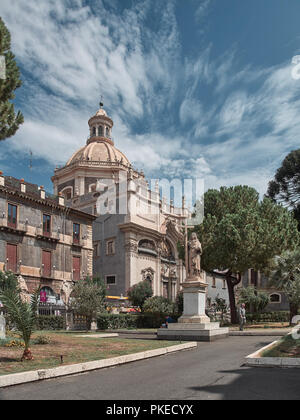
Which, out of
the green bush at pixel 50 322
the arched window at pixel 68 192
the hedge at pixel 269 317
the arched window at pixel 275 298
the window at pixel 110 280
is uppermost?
the arched window at pixel 68 192

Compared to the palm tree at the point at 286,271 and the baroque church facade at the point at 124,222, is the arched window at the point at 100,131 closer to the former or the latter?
the baroque church facade at the point at 124,222

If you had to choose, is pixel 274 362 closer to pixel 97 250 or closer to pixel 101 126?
pixel 97 250

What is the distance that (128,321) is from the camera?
3191 cm

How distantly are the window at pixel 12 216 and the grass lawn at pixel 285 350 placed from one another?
25.8 metres

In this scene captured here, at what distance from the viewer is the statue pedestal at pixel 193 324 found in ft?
63.4

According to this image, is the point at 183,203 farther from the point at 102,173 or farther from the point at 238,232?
the point at 238,232

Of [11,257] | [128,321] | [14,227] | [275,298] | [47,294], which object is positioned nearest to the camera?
[128,321]

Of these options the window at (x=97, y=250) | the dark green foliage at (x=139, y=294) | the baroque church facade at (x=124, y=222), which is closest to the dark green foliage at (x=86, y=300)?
the dark green foliage at (x=139, y=294)

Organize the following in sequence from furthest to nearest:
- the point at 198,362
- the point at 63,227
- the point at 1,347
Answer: the point at 63,227, the point at 1,347, the point at 198,362

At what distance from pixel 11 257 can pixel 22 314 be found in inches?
994

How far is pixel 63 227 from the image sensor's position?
3975 centimetres

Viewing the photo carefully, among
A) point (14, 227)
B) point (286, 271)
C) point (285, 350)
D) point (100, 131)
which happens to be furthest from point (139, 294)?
point (100, 131)
